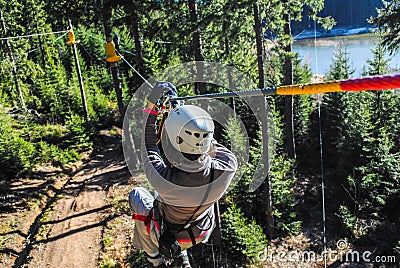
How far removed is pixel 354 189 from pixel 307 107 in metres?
5.83

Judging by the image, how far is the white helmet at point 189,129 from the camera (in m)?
2.75

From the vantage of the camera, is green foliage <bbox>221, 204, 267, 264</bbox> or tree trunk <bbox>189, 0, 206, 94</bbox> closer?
tree trunk <bbox>189, 0, 206, 94</bbox>

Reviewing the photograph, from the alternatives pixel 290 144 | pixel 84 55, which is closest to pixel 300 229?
pixel 290 144

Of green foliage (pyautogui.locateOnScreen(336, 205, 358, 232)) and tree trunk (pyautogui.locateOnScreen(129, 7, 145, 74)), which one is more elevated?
tree trunk (pyautogui.locateOnScreen(129, 7, 145, 74))

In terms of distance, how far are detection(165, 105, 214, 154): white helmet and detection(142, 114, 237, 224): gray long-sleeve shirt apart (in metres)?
0.17

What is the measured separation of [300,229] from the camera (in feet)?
43.5

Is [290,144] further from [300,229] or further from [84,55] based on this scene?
[84,55]

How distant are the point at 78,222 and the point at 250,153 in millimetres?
6512

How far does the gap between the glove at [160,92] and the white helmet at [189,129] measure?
420mm

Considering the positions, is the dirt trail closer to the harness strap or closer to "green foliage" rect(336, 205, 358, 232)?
the harness strap

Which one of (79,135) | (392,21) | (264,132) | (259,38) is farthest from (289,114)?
(79,135)

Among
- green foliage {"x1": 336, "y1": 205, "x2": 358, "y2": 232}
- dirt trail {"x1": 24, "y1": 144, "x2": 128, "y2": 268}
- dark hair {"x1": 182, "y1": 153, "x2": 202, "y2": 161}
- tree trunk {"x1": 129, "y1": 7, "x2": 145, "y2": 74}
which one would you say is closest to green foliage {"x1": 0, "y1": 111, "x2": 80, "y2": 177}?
dirt trail {"x1": 24, "y1": 144, "x2": 128, "y2": 268}

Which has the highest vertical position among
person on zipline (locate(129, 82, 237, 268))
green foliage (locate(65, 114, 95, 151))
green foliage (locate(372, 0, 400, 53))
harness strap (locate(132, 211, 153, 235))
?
green foliage (locate(372, 0, 400, 53))

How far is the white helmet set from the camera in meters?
2.75
